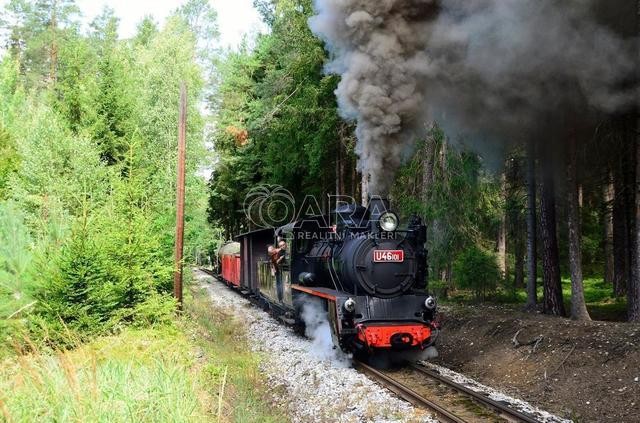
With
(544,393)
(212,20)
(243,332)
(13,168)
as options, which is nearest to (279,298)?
(243,332)

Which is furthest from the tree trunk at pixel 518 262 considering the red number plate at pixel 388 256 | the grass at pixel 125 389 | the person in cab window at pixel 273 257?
the grass at pixel 125 389

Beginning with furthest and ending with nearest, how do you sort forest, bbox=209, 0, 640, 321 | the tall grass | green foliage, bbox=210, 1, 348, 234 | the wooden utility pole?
1. green foliage, bbox=210, 1, 348, 234
2. the wooden utility pole
3. forest, bbox=209, 0, 640, 321
4. the tall grass

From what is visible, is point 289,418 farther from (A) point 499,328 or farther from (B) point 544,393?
(A) point 499,328

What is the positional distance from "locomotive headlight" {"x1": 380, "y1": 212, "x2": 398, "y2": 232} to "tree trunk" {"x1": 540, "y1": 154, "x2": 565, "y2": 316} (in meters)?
4.16

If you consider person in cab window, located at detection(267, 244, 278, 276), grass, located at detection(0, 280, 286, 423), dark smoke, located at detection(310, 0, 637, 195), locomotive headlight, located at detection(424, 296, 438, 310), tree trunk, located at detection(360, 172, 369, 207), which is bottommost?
grass, located at detection(0, 280, 286, 423)

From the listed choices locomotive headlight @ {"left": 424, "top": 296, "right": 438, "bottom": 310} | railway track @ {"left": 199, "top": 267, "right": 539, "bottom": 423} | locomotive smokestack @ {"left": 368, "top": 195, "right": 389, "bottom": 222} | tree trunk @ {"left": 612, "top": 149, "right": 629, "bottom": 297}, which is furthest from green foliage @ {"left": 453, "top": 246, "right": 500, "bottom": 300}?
locomotive smokestack @ {"left": 368, "top": 195, "right": 389, "bottom": 222}

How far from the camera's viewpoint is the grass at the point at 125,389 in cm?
417

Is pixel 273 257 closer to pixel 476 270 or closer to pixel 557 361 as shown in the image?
pixel 476 270

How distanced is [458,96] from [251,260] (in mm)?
8684

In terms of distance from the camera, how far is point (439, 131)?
14.4m

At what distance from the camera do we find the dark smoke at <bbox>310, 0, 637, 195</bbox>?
29.4ft

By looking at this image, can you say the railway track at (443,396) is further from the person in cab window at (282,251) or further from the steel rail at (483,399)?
the person in cab window at (282,251)

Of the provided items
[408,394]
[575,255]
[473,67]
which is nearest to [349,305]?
[408,394]

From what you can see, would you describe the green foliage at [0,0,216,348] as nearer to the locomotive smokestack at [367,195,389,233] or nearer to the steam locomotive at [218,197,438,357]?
the steam locomotive at [218,197,438,357]
